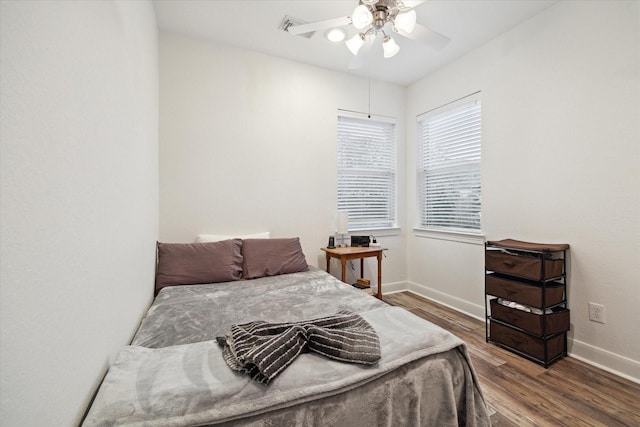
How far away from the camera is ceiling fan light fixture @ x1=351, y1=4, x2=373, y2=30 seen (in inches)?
61.9

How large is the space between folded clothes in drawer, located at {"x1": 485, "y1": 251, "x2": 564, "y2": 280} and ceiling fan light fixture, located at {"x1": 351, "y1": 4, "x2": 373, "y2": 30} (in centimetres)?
197

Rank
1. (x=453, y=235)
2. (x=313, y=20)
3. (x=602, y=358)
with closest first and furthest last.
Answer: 1. (x=602, y=358)
2. (x=313, y=20)
3. (x=453, y=235)

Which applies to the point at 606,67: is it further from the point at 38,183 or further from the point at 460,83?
the point at 38,183

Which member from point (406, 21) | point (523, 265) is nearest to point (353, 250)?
point (523, 265)

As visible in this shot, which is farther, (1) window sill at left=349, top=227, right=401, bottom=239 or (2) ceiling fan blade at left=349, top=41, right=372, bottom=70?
(1) window sill at left=349, top=227, right=401, bottom=239

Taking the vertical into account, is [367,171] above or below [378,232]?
above

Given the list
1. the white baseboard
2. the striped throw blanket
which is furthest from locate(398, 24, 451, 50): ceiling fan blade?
the white baseboard

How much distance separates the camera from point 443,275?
3.25 m

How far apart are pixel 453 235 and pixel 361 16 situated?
95.0 inches

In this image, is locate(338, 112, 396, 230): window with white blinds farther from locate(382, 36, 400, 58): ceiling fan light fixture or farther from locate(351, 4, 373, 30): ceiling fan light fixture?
locate(351, 4, 373, 30): ceiling fan light fixture

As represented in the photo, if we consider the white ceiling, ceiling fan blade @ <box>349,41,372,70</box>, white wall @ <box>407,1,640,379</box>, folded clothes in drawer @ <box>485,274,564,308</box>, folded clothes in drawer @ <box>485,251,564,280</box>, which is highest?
the white ceiling

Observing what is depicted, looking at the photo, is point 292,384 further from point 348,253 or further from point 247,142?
point 247,142

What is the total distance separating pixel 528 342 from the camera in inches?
80.7

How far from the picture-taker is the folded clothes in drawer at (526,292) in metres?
1.99
